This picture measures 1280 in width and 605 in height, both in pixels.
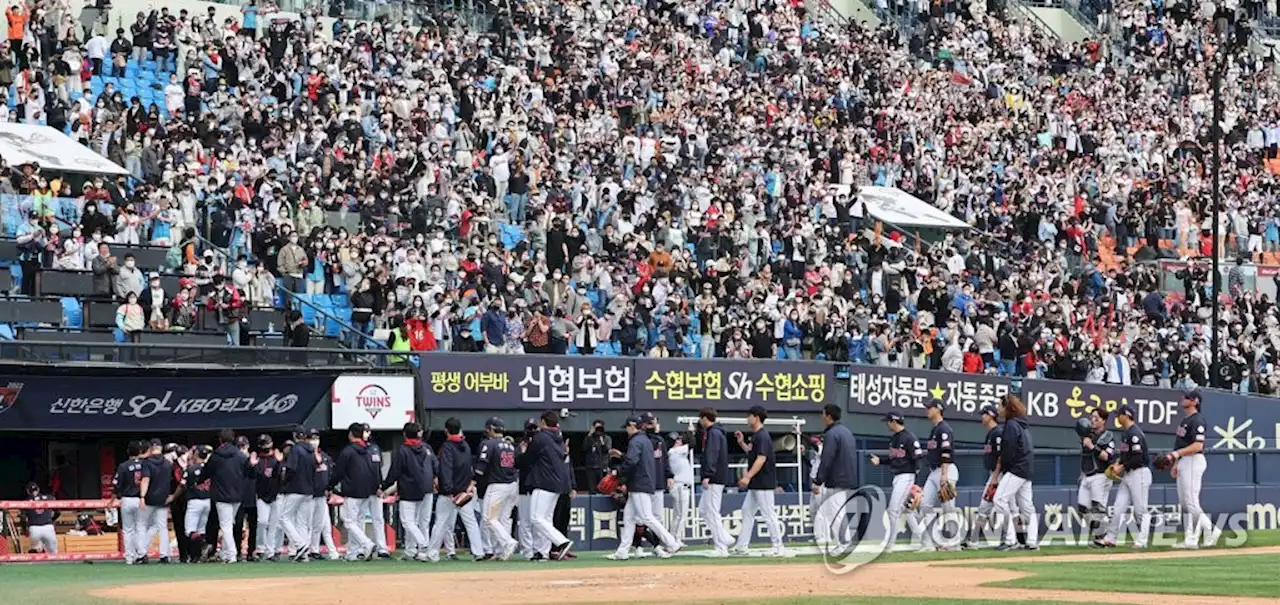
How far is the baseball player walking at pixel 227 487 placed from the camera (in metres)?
25.9

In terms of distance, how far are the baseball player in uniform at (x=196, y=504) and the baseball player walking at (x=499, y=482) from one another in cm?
310

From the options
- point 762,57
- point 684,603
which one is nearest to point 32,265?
point 684,603

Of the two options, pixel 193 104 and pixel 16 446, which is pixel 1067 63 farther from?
pixel 16 446

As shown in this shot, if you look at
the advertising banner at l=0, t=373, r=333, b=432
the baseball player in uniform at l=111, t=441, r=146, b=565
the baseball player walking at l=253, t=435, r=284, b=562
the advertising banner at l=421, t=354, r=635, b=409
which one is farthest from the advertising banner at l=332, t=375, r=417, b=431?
the baseball player in uniform at l=111, t=441, r=146, b=565

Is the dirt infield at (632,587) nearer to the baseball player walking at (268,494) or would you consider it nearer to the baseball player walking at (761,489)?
the baseball player walking at (761,489)

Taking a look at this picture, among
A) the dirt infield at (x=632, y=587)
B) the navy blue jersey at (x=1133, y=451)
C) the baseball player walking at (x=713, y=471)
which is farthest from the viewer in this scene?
the baseball player walking at (x=713, y=471)

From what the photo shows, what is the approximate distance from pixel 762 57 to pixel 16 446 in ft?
70.7

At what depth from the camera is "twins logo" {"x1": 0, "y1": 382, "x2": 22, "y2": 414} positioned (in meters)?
29.9

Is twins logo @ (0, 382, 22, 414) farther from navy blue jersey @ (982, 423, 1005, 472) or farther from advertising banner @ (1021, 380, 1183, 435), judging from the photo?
advertising banner @ (1021, 380, 1183, 435)

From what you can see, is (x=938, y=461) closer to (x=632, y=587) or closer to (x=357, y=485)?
(x=632, y=587)

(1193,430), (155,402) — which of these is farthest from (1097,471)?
(155,402)

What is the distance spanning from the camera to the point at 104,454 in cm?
3241

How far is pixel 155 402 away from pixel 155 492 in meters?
5.28

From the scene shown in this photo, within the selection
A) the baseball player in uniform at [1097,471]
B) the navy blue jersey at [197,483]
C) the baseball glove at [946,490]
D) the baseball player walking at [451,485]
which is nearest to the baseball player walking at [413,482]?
the baseball player walking at [451,485]
